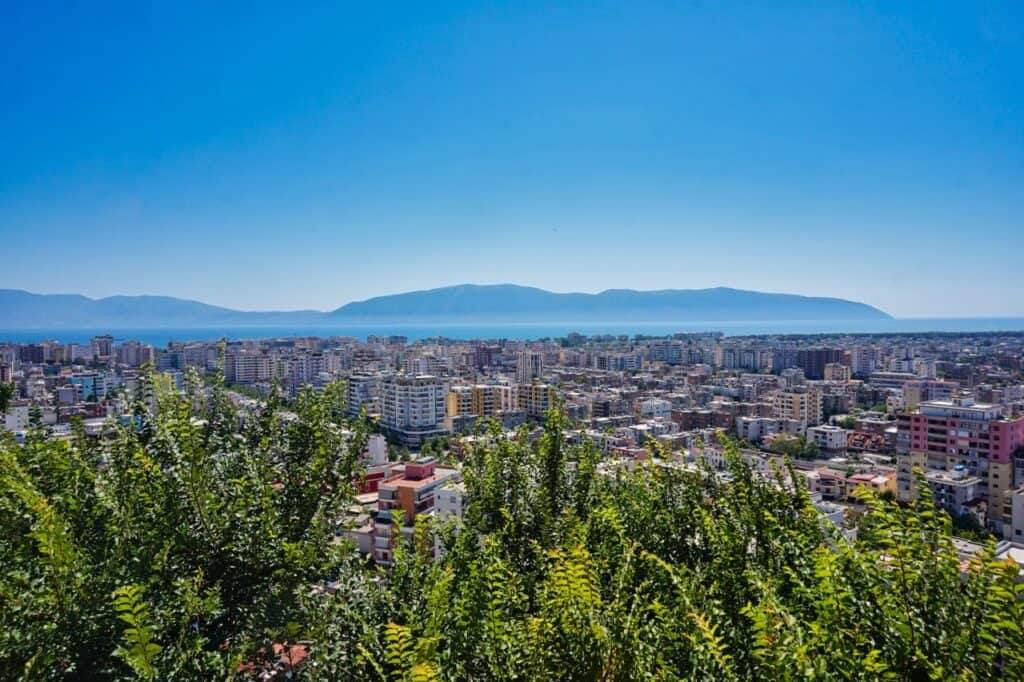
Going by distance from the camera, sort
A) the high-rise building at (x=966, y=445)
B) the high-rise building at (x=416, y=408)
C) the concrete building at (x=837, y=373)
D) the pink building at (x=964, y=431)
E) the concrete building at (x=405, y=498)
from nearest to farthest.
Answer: the concrete building at (x=405, y=498)
the high-rise building at (x=966, y=445)
the pink building at (x=964, y=431)
the high-rise building at (x=416, y=408)
the concrete building at (x=837, y=373)

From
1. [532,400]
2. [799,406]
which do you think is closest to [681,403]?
[799,406]

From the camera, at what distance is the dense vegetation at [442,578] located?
2.43m

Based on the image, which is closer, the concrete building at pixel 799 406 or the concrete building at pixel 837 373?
the concrete building at pixel 799 406

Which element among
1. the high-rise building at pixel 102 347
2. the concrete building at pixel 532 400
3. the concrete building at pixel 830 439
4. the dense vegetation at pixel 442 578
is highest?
the dense vegetation at pixel 442 578

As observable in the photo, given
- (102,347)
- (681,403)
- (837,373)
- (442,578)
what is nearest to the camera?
(442,578)

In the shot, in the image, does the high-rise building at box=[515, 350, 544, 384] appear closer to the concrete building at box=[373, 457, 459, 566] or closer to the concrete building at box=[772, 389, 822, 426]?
the concrete building at box=[772, 389, 822, 426]

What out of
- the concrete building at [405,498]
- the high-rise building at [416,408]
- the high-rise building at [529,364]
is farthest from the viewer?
the high-rise building at [529,364]

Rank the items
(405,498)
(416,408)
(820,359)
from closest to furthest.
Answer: (405,498) → (416,408) → (820,359)

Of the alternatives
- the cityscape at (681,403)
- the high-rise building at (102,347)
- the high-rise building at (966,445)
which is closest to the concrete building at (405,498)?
the cityscape at (681,403)

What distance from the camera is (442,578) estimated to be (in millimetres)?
3170

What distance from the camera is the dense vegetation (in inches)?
95.5

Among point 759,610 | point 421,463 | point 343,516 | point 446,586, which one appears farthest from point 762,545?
point 421,463

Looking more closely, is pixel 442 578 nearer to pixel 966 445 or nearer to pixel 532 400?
pixel 966 445

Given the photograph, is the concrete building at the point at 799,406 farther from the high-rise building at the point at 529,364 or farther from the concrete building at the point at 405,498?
the concrete building at the point at 405,498
